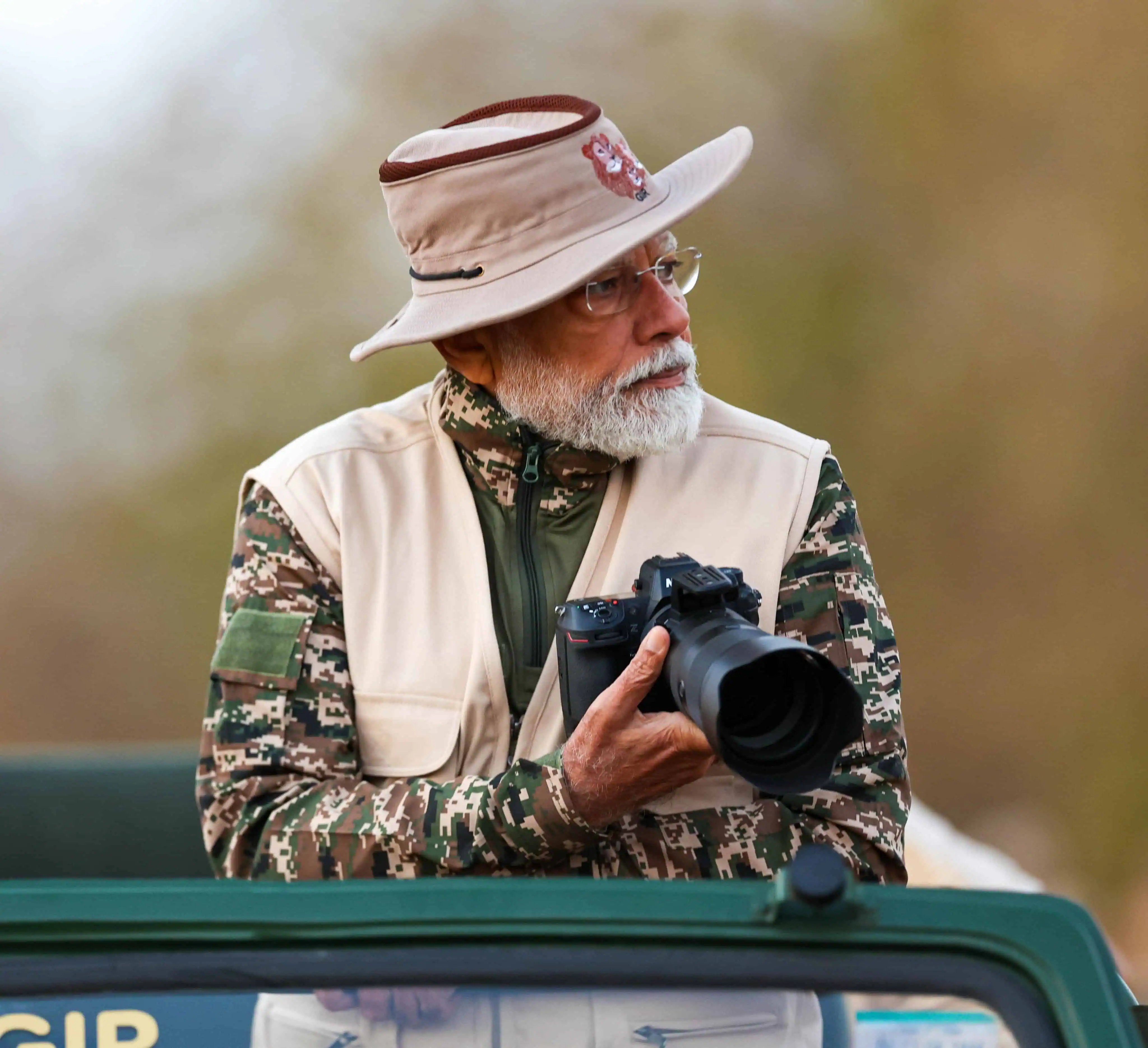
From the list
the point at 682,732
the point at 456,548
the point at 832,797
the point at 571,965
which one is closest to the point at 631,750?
the point at 682,732

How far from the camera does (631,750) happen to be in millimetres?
1640

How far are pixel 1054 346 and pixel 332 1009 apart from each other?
659 centimetres

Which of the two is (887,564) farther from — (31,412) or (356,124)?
(31,412)

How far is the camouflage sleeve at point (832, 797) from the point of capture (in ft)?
6.10

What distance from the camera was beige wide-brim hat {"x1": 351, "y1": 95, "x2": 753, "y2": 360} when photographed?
6.38 ft

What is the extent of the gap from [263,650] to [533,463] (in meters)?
0.43

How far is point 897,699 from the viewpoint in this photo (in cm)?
194

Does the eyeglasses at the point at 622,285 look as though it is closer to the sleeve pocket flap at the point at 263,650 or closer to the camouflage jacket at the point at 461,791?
the camouflage jacket at the point at 461,791

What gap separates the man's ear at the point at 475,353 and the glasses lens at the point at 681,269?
255 mm

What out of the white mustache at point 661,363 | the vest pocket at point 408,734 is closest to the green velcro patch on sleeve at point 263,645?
the vest pocket at point 408,734

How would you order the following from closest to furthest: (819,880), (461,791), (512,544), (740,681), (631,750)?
(819,880), (740,681), (631,750), (461,791), (512,544)

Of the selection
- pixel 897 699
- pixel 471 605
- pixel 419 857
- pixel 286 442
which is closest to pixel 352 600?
pixel 471 605

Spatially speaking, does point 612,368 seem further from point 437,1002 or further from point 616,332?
point 437,1002

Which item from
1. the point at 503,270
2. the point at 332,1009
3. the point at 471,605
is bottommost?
the point at 332,1009
